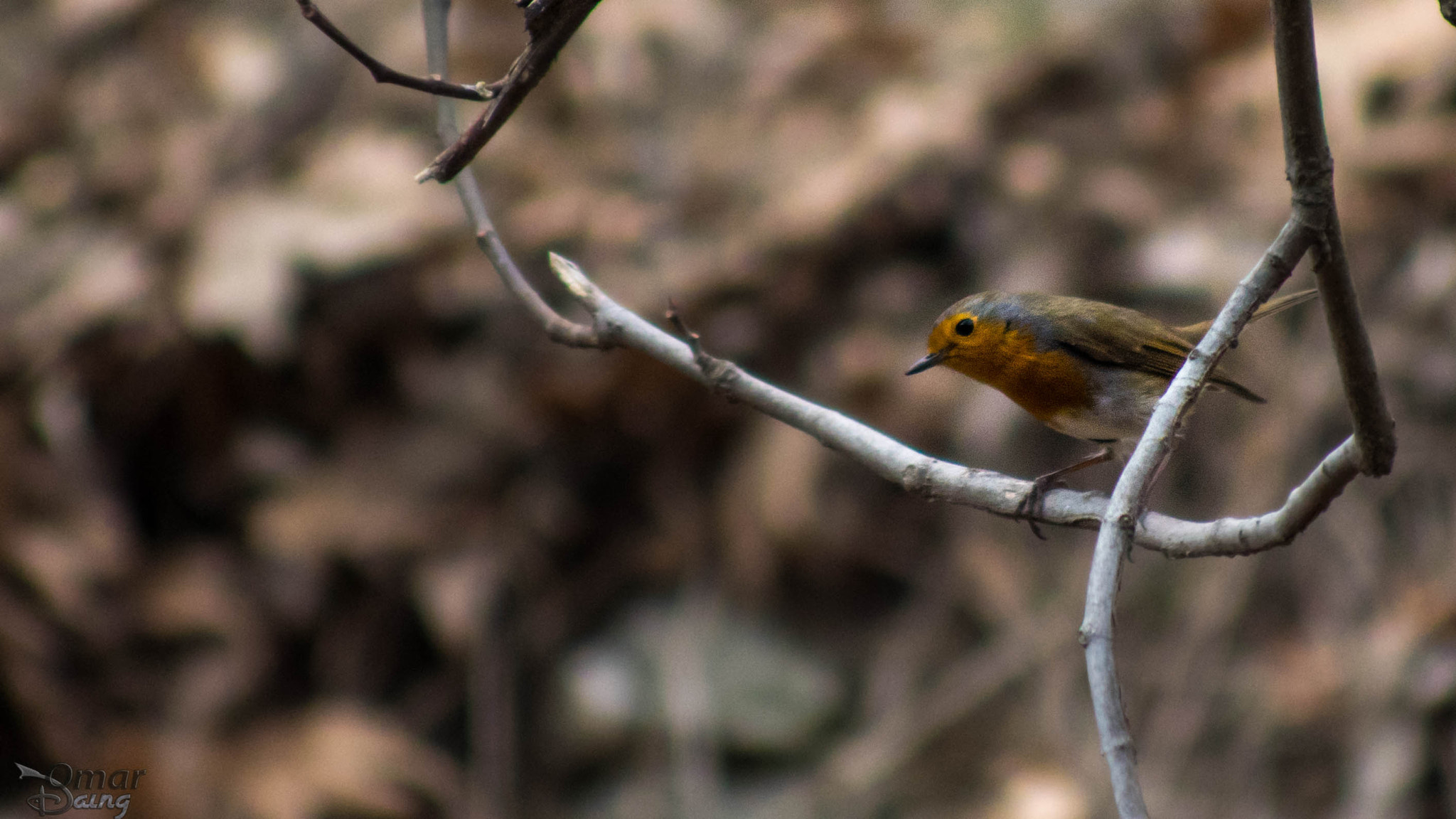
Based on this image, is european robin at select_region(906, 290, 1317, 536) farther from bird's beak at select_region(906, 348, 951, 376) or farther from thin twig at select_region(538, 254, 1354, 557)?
thin twig at select_region(538, 254, 1354, 557)

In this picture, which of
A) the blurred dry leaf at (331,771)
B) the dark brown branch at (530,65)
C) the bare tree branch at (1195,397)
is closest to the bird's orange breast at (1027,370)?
the bare tree branch at (1195,397)

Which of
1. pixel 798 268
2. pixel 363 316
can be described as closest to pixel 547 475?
pixel 363 316

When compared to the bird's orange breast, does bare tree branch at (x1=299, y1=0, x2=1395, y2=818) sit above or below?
below

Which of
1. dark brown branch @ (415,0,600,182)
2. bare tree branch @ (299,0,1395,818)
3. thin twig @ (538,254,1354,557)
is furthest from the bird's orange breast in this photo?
dark brown branch @ (415,0,600,182)

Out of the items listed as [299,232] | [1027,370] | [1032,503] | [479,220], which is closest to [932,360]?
[1027,370]

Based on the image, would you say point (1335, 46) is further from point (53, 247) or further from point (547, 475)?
point (53, 247)

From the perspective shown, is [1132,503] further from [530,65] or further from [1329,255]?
[530,65]
